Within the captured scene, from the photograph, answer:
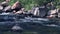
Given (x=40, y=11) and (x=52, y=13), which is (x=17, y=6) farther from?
(x=52, y=13)

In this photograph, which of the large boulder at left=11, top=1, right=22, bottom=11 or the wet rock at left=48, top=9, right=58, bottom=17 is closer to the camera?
the wet rock at left=48, top=9, right=58, bottom=17

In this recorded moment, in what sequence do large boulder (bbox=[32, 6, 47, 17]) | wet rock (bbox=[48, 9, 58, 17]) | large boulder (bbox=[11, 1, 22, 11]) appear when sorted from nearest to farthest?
1. wet rock (bbox=[48, 9, 58, 17])
2. large boulder (bbox=[32, 6, 47, 17])
3. large boulder (bbox=[11, 1, 22, 11])

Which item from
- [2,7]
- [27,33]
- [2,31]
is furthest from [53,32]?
[2,7]

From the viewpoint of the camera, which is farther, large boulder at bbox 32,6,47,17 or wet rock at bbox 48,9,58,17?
large boulder at bbox 32,6,47,17

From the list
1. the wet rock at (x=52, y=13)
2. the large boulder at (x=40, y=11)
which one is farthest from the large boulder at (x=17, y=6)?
the wet rock at (x=52, y=13)

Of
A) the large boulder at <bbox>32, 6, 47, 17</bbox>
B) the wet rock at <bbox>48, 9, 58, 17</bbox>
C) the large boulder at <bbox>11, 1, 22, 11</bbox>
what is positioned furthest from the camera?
the large boulder at <bbox>11, 1, 22, 11</bbox>

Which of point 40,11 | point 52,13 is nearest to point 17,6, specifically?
point 40,11

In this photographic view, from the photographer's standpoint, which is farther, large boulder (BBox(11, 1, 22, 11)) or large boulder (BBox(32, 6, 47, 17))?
large boulder (BBox(11, 1, 22, 11))

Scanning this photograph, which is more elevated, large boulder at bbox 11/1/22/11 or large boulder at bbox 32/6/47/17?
large boulder at bbox 11/1/22/11

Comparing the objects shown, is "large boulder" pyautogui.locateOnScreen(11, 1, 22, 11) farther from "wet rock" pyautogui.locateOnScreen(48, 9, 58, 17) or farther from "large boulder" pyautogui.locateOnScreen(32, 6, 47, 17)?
"wet rock" pyautogui.locateOnScreen(48, 9, 58, 17)

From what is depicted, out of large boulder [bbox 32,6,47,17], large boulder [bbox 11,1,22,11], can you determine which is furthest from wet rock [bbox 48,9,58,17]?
large boulder [bbox 11,1,22,11]

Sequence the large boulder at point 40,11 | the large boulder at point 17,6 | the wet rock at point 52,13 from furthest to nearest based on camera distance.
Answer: the large boulder at point 17,6 → the large boulder at point 40,11 → the wet rock at point 52,13

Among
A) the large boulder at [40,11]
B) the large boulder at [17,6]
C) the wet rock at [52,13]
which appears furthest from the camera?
the large boulder at [17,6]

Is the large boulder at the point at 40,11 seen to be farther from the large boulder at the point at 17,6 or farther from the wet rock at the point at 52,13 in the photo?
the large boulder at the point at 17,6
